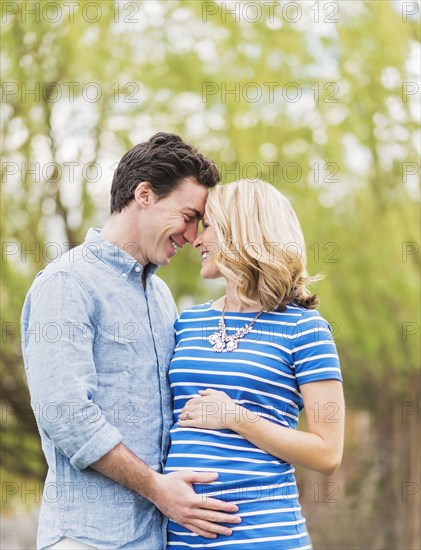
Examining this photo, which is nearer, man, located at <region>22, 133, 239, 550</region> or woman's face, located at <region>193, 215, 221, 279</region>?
man, located at <region>22, 133, 239, 550</region>

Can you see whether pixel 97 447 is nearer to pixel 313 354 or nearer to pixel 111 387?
pixel 111 387

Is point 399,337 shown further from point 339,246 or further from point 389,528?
point 389,528

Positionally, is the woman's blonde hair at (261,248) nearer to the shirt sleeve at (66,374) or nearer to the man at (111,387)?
the man at (111,387)

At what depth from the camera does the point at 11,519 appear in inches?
243

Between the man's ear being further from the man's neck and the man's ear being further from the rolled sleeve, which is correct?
the rolled sleeve

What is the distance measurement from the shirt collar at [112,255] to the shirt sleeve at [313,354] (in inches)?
16.8

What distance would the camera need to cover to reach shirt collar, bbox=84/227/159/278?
6.92 feet

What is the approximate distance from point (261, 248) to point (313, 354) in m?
0.28

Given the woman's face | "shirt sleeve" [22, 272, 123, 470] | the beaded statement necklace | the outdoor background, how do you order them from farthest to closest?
the outdoor background, the woman's face, the beaded statement necklace, "shirt sleeve" [22, 272, 123, 470]

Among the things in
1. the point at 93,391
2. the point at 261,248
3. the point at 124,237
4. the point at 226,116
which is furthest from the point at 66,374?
the point at 226,116

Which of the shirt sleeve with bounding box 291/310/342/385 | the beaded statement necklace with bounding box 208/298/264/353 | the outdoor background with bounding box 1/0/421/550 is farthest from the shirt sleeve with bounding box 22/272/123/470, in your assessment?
the outdoor background with bounding box 1/0/421/550

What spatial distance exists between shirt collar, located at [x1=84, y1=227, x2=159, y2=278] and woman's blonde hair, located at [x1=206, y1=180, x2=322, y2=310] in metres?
0.21

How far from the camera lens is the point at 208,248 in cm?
217

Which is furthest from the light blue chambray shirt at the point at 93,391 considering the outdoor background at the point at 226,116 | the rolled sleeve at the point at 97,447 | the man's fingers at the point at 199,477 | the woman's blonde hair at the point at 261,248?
the outdoor background at the point at 226,116
